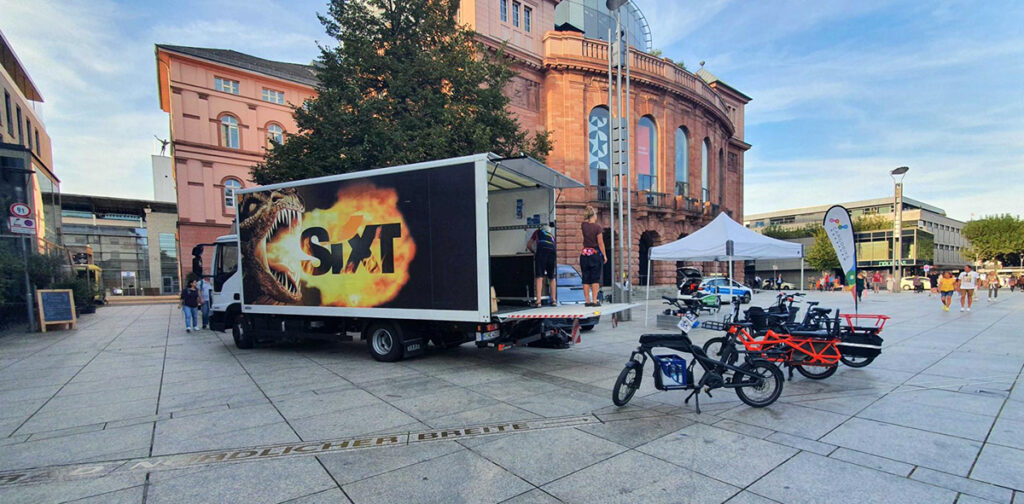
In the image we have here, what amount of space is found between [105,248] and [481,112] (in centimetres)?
5567

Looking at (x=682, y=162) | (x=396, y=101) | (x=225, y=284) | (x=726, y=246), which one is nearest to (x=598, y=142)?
(x=682, y=162)

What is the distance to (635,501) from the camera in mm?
3055

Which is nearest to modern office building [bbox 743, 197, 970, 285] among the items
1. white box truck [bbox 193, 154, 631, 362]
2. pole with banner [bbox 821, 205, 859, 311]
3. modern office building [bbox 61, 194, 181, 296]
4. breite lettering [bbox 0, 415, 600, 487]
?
pole with banner [bbox 821, 205, 859, 311]

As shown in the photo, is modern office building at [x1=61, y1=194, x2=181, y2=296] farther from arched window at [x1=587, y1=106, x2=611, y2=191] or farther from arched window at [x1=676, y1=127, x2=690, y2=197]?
arched window at [x1=676, y1=127, x2=690, y2=197]

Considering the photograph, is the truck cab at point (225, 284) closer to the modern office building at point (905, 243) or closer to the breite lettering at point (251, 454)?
the breite lettering at point (251, 454)

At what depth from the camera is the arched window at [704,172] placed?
32.6 metres

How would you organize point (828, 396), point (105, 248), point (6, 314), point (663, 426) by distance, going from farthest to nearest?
point (105, 248) < point (6, 314) < point (828, 396) < point (663, 426)

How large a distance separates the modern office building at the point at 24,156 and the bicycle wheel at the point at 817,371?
2184cm

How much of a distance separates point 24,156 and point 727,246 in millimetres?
25535

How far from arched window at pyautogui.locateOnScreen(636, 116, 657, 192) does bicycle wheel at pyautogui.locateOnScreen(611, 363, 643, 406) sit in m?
24.9

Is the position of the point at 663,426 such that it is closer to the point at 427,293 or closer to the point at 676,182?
the point at 427,293

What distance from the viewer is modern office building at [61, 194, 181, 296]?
157 ft

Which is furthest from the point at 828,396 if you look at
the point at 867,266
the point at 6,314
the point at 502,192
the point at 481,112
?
the point at 867,266

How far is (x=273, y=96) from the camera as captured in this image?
3481 centimetres
